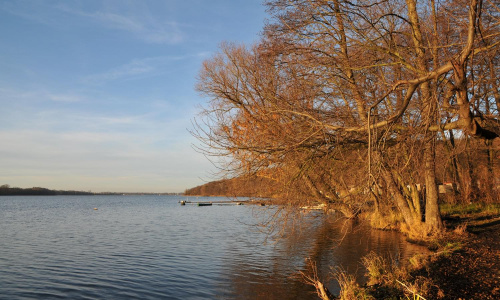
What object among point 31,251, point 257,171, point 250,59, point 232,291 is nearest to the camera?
point 257,171

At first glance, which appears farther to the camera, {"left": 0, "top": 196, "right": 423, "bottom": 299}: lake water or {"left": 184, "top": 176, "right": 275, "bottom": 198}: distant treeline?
{"left": 184, "top": 176, "right": 275, "bottom": 198}: distant treeline

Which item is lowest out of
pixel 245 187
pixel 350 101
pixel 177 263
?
pixel 177 263

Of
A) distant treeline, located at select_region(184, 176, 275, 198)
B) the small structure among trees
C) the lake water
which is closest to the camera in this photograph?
the small structure among trees

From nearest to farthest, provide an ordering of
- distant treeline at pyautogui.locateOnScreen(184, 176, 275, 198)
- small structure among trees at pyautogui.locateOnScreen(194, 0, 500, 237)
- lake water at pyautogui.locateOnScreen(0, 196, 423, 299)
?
small structure among trees at pyautogui.locateOnScreen(194, 0, 500, 237) → lake water at pyautogui.locateOnScreen(0, 196, 423, 299) → distant treeline at pyautogui.locateOnScreen(184, 176, 275, 198)

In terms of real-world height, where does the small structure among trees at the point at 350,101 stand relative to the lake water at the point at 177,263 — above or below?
above

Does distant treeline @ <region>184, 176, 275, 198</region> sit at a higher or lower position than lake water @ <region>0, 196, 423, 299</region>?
higher

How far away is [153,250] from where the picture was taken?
18.7m

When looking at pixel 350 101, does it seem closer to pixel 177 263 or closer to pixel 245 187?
pixel 245 187

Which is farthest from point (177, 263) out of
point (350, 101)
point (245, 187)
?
point (350, 101)

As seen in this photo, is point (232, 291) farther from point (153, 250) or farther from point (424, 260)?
point (153, 250)

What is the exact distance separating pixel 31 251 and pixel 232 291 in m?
12.4

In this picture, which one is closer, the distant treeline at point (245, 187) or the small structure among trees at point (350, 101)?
the small structure among trees at point (350, 101)

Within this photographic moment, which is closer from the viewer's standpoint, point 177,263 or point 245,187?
point 245,187

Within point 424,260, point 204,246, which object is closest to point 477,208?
point 424,260
